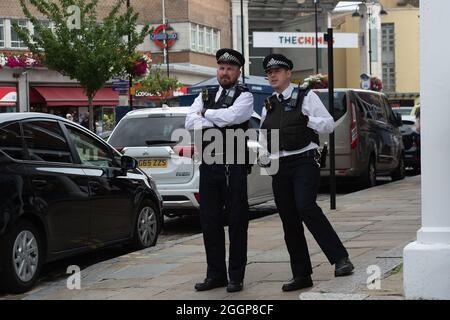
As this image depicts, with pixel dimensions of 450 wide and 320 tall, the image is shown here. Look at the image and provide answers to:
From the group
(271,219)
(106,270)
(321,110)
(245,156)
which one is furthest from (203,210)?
(271,219)

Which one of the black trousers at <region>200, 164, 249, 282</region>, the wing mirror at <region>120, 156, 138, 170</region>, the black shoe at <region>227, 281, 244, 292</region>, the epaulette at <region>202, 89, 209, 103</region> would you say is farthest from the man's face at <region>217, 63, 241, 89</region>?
the wing mirror at <region>120, 156, 138, 170</region>

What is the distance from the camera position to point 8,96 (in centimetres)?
4431

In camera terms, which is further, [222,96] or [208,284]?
[208,284]

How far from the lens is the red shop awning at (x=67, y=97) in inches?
1833

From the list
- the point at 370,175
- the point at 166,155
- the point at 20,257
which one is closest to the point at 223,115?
the point at 20,257

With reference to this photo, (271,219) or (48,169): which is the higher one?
(48,169)

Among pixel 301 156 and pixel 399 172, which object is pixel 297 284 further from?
pixel 399 172

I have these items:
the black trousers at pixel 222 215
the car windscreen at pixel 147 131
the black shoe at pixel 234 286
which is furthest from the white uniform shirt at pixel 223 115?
the car windscreen at pixel 147 131

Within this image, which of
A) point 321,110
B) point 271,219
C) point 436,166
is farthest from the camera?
point 271,219

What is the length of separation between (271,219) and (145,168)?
2.04 metres

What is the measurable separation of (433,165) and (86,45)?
2600cm

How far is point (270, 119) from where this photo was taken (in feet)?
21.5

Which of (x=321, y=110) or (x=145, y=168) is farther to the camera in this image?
(x=145, y=168)

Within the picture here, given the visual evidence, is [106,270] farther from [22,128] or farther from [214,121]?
[214,121]
